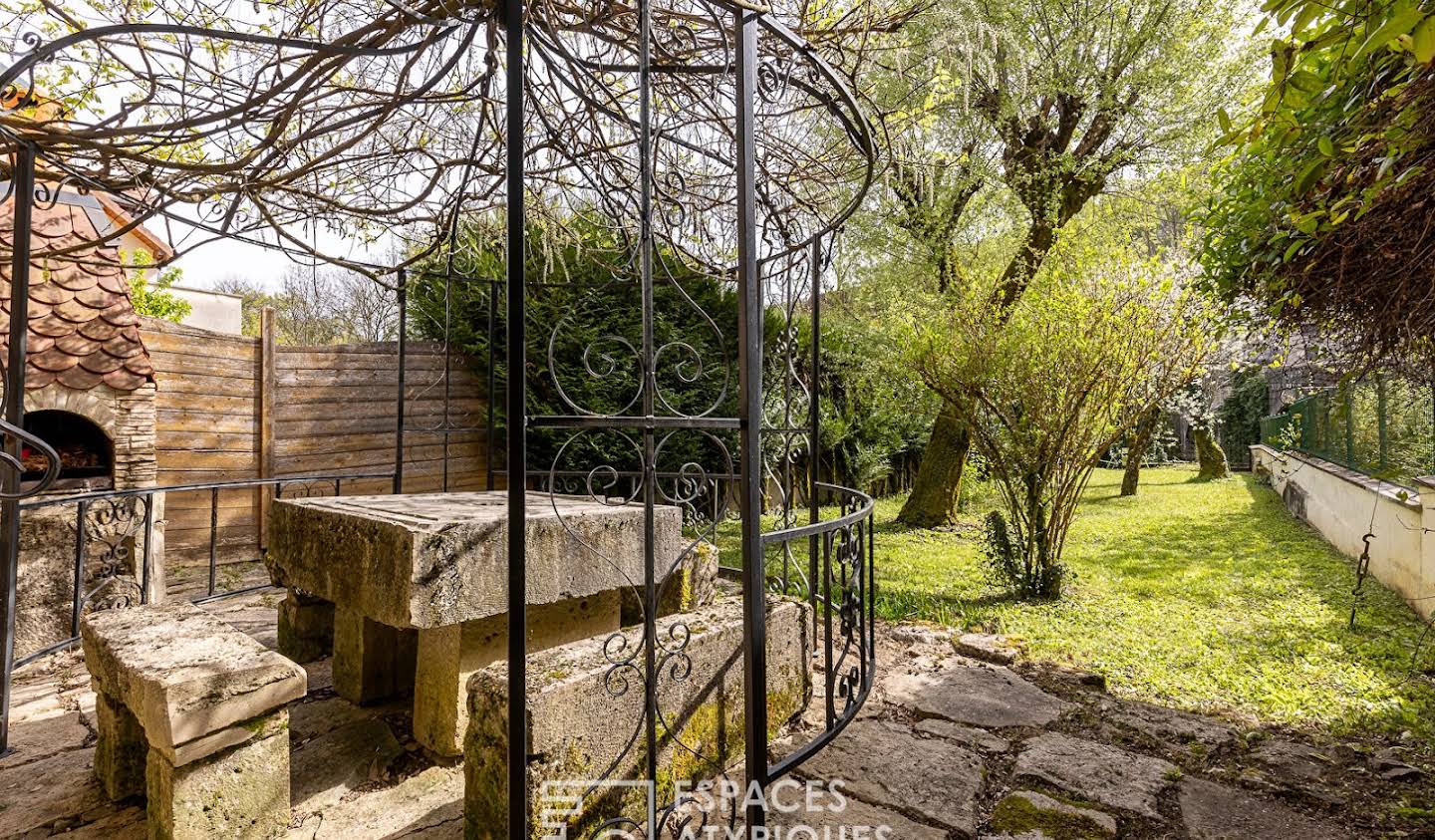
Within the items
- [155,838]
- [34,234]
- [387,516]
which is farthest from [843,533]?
[34,234]

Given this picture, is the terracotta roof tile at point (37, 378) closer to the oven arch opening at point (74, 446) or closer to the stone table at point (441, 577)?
the oven arch opening at point (74, 446)

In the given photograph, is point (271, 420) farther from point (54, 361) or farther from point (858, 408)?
point (858, 408)

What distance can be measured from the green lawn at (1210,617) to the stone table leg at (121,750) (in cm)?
394

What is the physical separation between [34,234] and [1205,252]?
666cm

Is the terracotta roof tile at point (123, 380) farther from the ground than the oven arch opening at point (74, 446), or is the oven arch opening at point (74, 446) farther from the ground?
the terracotta roof tile at point (123, 380)

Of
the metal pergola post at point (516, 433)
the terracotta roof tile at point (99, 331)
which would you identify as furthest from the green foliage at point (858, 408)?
the metal pergola post at point (516, 433)

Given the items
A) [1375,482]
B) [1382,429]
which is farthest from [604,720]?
[1375,482]

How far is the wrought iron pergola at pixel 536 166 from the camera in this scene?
62.2 inches

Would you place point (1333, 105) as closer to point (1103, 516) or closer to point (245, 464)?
point (245, 464)

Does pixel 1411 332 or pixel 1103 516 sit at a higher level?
pixel 1411 332

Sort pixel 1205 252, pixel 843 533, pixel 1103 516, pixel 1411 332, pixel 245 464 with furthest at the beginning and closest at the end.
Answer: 1. pixel 1103 516
2. pixel 245 464
3. pixel 1205 252
4. pixel 843 533
5. pixel 1411 332

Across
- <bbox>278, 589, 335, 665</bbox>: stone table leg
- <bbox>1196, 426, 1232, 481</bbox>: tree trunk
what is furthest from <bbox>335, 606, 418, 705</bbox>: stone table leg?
<bbox>1196, 426, 1232, 481</bbox>: tree trunk

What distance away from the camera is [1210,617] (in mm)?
4551

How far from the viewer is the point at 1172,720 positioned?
9.52 ft
